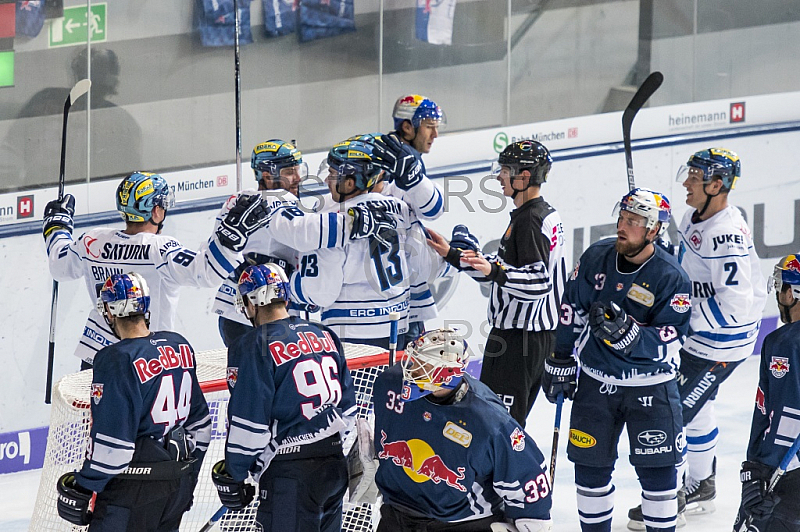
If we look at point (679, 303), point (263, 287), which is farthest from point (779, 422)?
point (263, 287)

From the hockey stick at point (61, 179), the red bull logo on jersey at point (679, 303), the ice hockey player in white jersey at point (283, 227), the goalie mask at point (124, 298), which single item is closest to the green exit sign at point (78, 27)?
the hockey stick at point (61, 179)

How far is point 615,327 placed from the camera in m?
4.23

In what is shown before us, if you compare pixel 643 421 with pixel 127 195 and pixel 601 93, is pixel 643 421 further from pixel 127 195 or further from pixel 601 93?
pixel 601 93

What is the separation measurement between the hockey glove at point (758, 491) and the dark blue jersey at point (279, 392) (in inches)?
50.7

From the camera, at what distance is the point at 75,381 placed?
441 cm

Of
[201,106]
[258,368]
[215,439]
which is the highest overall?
[201,106]

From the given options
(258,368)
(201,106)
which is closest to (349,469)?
(258,368)

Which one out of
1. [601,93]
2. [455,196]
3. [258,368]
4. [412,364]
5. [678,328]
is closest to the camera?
[412,364]

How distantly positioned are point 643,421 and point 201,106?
3082 millimetres

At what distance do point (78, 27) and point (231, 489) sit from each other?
299cm

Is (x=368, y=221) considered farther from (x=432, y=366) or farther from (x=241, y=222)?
(x=432, y=366)

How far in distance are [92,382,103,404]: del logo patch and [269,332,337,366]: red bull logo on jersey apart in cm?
51

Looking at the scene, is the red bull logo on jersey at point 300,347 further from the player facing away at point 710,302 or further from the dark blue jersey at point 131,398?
the player facing away at point 710,302

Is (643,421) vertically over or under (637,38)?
under
